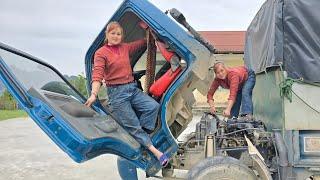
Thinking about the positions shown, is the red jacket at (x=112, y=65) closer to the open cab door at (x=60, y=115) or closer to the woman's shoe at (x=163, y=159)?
the open cab door at (x=60, y=115)

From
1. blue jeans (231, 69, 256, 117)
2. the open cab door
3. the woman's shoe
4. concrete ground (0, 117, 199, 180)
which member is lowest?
concrete ground (0, 117, 199, 180)

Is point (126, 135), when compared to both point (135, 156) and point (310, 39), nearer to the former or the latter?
point (135, 156)

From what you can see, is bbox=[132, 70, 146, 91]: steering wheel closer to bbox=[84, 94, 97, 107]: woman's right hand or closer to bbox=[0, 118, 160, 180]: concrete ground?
bbox=[84, 94, 97, 107]: woman's right hand

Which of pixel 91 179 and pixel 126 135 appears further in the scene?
pixel 91 179

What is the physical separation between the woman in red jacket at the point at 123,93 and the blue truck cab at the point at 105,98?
0.10 meters

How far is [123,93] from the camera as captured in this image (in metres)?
4.69

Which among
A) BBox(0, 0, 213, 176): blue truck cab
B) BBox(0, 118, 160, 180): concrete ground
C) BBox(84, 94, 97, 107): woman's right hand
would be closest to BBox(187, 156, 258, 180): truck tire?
BBox(0, 0, 213, 176): blue truck cab

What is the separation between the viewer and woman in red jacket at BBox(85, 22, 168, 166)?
15.1ft

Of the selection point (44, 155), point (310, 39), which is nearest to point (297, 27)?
point (310, 39)

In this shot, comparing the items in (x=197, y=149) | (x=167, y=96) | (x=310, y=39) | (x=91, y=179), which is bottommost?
(x=91, y=179)

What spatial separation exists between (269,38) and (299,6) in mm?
560

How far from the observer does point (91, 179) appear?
23.4 feet

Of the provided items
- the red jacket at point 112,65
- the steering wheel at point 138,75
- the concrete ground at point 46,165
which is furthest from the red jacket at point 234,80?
the red jacket at point 112,65

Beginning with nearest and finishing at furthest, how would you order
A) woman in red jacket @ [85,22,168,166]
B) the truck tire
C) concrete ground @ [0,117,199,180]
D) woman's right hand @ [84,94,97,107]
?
the truck tire, woman's right hand @ [84,94,97,107], woman in red jacket @ [85,22,168,166], concrete ground @ [0,117,199,180]
